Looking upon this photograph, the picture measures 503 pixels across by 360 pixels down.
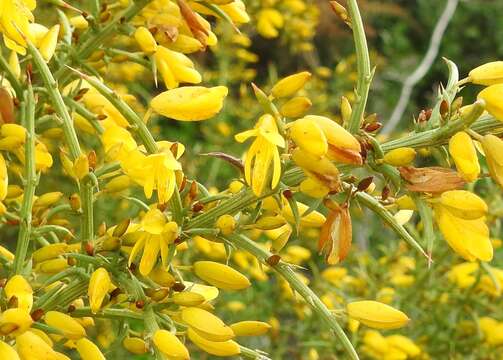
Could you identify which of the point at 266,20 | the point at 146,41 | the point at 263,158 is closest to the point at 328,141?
the point at 263,158

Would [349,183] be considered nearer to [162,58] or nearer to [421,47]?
[162,58]

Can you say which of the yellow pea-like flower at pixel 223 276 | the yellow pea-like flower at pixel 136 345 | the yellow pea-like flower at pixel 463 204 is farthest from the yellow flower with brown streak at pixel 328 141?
the yellow pea-like flower at pixel 136 345

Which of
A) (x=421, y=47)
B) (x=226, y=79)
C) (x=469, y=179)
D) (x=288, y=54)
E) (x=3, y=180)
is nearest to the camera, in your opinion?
(x=469, y=179)

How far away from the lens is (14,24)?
1.06m

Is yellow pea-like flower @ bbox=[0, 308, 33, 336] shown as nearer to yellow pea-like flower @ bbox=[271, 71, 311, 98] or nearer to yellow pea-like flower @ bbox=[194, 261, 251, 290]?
yellow pea-like flower @ bbox=[194, 261, 251, 290]

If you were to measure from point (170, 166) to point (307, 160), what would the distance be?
153 mm

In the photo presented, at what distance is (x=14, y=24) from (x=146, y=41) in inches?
7.3

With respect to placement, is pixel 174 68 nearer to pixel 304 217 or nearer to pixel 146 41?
pixel 146 41

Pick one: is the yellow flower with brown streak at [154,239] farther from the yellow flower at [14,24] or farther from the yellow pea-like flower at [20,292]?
the yellow flower at [14,24]

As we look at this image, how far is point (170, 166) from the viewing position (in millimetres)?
938

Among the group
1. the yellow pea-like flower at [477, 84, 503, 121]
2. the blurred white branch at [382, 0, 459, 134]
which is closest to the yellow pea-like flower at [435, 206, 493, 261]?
the yellow pea-like flower at [477, 84, 503, 121]

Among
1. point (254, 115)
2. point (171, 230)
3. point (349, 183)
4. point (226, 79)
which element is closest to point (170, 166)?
point (171, 230)

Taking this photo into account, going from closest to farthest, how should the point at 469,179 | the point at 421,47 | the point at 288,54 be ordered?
the point at 469,179, the point at 288,54, the point at 421,47

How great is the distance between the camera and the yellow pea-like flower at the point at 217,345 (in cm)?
99
